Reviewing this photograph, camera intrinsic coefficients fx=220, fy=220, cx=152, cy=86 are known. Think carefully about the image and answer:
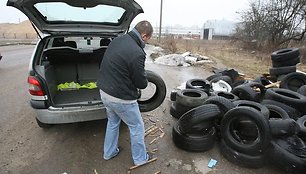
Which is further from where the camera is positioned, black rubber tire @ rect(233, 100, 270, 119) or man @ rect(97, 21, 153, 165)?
black rubber tire @ rect(233, 100, 270, 119)

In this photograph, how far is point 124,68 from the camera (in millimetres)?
2834

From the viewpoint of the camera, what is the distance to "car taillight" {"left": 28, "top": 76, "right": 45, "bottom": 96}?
3408 millimetres

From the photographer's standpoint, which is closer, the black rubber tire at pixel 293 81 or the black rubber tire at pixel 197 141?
the black rubber tire at pixel 197 141

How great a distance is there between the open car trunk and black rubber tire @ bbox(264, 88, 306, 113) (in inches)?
141

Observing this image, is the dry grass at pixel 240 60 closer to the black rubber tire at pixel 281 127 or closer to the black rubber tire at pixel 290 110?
the black rubber tire at pixel 290 110

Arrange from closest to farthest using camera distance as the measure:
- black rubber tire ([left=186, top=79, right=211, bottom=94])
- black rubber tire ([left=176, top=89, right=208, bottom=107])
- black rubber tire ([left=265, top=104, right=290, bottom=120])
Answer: black rubber tire ([left=265, top=104, right=290, bottom=120]), black rubber tire ([left=176, top=89, right=208, bottom=107]), black rubber tire ([left=186, top=79, right=211, bottom=94])

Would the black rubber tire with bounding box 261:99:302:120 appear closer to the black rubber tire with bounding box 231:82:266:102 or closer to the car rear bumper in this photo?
the black rubber tire with bounding box 231:82:266:102

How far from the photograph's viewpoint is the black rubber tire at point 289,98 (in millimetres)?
4223

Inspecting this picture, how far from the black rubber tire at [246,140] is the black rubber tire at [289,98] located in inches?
57.3

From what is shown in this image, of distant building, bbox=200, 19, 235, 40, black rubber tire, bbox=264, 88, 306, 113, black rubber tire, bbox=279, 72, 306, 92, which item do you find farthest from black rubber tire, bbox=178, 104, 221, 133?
distant building, bbox=200, 19, 235, 40

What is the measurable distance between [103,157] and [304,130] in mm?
3141

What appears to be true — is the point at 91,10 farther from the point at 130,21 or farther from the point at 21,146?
the point at 21,146

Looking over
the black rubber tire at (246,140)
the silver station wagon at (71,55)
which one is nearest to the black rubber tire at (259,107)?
the black rubber tire at (246,140)

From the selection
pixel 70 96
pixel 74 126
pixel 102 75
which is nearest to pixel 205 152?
pixel 102 75
